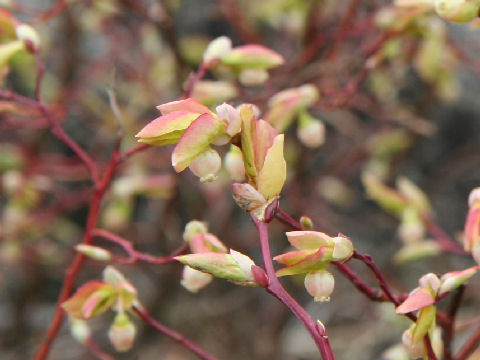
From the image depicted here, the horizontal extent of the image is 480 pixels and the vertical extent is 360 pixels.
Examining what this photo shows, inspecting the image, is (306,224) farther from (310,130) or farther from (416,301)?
(310,130)

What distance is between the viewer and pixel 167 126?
0.45m

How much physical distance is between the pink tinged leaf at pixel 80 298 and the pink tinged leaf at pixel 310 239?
218 mm

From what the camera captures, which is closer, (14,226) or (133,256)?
(133,256)

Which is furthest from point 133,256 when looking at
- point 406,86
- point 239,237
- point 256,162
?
point 406,86

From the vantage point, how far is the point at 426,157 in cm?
173

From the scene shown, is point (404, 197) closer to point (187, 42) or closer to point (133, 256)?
point (133, 256)

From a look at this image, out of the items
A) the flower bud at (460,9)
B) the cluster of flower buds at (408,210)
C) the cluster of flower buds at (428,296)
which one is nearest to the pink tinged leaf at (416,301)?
the cluster of flower buds at (428,296)

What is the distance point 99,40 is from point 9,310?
86 cm

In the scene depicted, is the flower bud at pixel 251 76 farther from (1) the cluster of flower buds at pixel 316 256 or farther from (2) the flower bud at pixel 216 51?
(1) the cluster of flower buds at pixel 316 256

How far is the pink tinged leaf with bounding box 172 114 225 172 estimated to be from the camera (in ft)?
1.43

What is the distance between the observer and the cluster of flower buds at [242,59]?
0.66 m

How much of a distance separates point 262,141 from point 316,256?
0.29ft

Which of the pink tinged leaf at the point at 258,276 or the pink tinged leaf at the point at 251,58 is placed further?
the pink tinged leaf at the point at 251,58

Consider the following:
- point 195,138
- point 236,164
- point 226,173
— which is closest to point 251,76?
point 236,164
